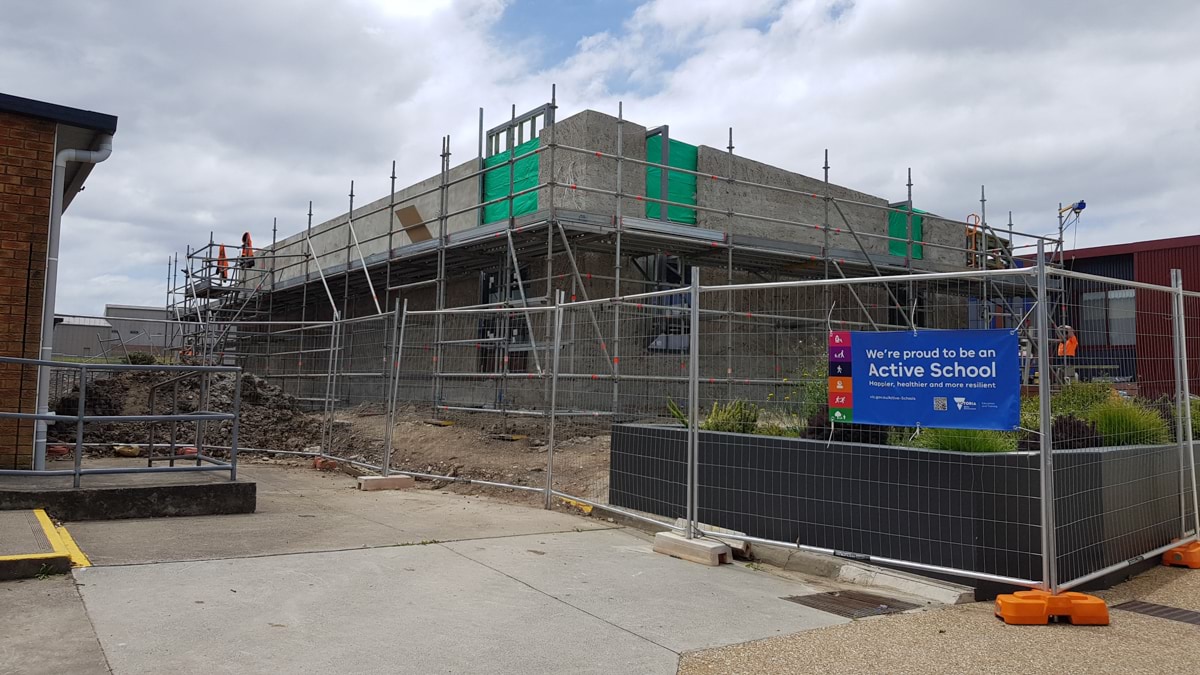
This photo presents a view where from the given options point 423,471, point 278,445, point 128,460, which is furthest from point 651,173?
point 128,460

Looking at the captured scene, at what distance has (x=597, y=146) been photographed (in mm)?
15789

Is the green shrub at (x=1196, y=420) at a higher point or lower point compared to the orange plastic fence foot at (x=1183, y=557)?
higher

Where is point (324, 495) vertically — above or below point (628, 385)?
below

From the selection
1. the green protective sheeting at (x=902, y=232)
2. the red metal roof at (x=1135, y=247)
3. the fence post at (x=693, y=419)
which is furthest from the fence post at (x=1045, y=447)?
the red metal roof at (x=1135, y=247)

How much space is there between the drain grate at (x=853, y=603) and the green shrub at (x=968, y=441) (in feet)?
4.15

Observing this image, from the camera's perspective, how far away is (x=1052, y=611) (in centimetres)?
540

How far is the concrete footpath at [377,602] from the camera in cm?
433

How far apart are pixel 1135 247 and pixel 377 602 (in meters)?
29.6

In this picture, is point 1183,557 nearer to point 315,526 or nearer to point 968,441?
point 968,441

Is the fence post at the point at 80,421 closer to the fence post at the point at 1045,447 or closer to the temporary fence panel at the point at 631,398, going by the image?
the temporary fence panel at the point at 631,398

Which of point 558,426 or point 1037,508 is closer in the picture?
point 1037,508

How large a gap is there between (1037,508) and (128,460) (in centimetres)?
1266

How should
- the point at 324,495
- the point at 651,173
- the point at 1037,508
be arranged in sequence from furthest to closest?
the point at 651,173 → the point at 324,495 → the point at 1037,508

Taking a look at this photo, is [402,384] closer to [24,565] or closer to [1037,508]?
[24,565]
